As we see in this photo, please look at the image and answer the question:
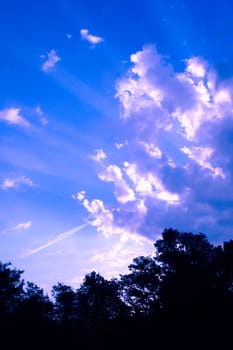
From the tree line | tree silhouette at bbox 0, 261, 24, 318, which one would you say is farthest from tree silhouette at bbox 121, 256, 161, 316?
tree silhouette at bbox 0, 261, 24, 318

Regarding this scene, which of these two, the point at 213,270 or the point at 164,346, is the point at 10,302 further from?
the point at 164,346

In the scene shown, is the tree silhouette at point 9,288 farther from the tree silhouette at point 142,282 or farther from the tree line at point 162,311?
the tree silhouette at point 142,282

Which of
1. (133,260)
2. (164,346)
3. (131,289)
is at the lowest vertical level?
(164,346)

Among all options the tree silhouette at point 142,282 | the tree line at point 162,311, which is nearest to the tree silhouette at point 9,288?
the tree line at point 162,311

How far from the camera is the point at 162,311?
32281 millimetres

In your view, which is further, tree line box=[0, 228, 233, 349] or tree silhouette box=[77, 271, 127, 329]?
tree silhouette box=[77, 271, 127, 329]

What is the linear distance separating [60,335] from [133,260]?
34.6 meters

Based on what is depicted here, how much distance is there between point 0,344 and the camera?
33375 mm

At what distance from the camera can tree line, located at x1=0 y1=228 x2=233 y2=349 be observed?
27.6 m

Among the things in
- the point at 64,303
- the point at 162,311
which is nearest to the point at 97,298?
the point at 64,303

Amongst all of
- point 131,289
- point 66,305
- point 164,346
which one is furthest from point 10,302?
point 164,346

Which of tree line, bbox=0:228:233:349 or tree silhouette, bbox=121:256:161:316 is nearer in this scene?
tree line, bbox=0:228:233:349

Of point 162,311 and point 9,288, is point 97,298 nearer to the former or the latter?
point 9,288

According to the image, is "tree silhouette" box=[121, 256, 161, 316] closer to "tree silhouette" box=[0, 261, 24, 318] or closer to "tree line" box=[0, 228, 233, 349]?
"tree line" box=[0, 228, 233, 349]
